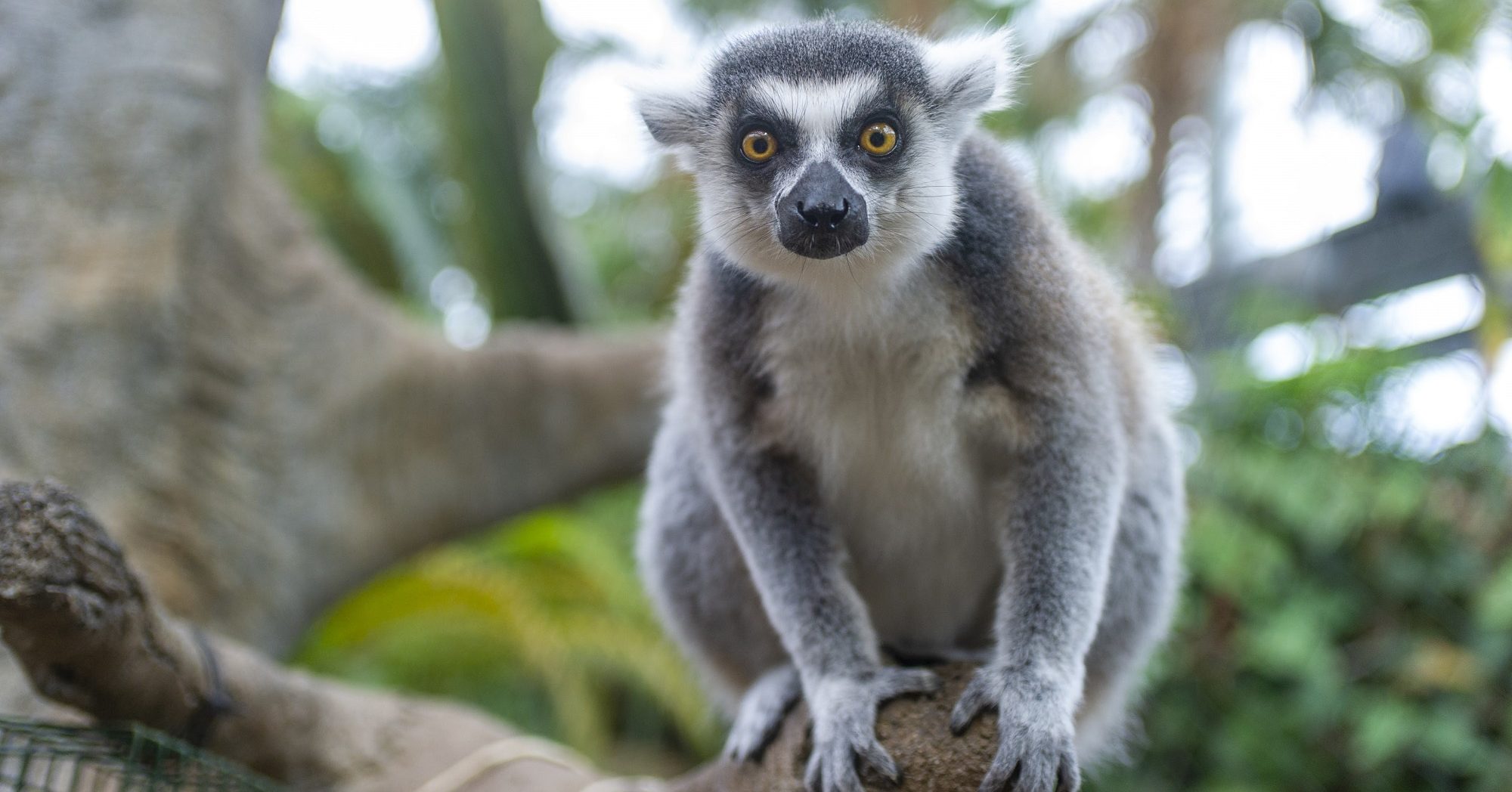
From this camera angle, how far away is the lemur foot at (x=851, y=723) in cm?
297

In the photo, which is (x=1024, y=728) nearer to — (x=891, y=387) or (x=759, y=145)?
(x=891, y=387)

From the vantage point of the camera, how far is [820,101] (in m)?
3.22

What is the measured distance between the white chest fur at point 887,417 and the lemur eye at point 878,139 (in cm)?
41

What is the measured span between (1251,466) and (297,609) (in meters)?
5.84

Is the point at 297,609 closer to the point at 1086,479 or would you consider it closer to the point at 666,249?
the point at 1086,479

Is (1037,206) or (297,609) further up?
(1037,206)

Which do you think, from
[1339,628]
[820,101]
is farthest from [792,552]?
[1339,628]

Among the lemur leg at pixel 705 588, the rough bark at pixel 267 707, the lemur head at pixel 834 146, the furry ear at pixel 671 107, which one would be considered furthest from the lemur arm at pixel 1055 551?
the furry ear at pixel 671 107

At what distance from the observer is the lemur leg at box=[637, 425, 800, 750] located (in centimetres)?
391

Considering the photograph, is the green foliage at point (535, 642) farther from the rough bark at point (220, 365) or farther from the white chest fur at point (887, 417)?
the white chest fur at point (887, 417)

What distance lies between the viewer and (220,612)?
217 inches

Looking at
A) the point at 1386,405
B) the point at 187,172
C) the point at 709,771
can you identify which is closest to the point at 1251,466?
the point at 1386,405

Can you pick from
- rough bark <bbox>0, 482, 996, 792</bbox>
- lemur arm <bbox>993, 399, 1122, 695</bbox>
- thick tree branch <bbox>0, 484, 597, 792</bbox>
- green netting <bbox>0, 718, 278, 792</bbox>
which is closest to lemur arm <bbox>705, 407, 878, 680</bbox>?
rough bark <bbox>0, 482, 996, 792</bbox>

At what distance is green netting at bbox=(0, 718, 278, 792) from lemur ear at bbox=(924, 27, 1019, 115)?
2954mm
